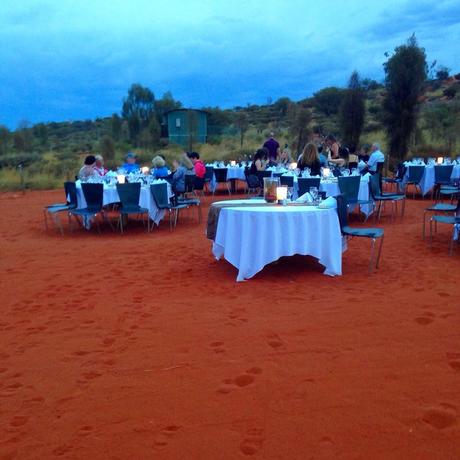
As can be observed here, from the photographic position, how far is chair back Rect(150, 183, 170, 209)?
9.34m

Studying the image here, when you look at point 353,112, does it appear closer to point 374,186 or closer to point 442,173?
point 442,173

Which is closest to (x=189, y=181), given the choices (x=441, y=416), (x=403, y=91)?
(x=441, y=416)

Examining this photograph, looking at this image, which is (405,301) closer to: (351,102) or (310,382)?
(310,382)

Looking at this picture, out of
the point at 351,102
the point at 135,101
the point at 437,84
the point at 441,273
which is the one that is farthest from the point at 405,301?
the point at 437,84

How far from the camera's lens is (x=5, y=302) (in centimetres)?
526

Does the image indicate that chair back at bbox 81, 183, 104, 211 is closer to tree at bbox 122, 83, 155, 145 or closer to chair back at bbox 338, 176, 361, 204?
chair back at bbox 338, 176, 361, 204

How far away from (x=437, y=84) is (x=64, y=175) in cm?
4080

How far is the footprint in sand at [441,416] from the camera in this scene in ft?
9.21

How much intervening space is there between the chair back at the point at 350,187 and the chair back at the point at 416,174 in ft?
13.6

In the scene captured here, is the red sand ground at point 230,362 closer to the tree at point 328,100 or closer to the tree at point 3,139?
the tree at point 3,139

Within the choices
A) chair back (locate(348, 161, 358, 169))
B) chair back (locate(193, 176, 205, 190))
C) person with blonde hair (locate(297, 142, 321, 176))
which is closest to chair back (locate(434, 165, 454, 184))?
chair back (locate(348, 161, 358, 169))

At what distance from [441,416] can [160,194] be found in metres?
7.37

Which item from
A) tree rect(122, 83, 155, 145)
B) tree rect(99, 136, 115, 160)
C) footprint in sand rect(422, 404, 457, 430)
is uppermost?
tree rect(122, 83, 155, 145)

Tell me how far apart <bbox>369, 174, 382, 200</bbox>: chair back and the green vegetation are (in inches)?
138
